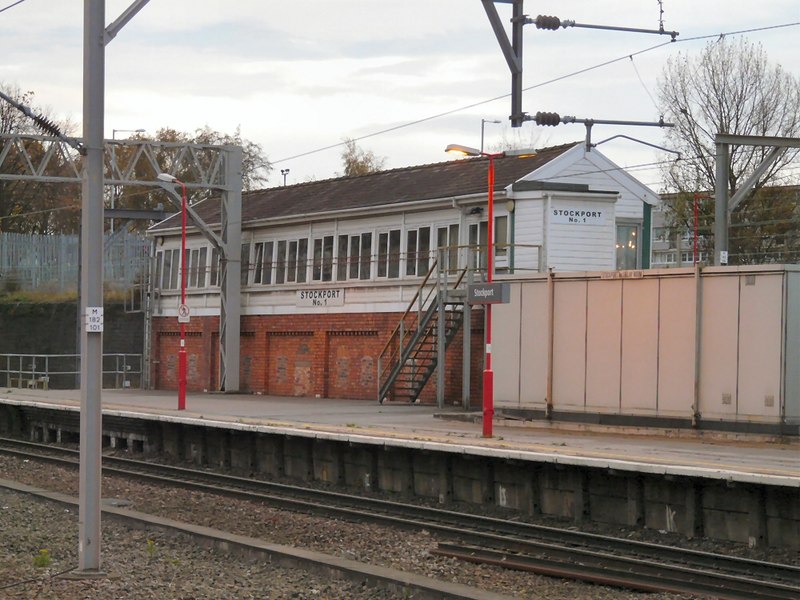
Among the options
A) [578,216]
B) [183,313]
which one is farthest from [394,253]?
[183,313]

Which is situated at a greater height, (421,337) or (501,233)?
(501,233)

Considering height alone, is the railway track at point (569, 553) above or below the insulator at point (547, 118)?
below

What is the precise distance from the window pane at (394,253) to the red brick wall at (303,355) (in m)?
1.11

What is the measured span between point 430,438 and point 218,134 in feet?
183

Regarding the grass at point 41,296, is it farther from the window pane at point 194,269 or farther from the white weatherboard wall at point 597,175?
the white weatherboard wall at point 597,175

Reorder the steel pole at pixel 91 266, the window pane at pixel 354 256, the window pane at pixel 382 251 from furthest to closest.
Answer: the window pane at pixel 354 256 < the window pane at pixel 382 251 < the steel pole at pixel 91 266

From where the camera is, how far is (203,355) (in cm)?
3866

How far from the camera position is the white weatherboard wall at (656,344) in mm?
19438

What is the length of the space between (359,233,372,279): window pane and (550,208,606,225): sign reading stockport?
638 cm

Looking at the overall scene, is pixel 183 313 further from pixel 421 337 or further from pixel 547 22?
pixel 547 22

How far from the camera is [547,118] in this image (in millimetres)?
19328

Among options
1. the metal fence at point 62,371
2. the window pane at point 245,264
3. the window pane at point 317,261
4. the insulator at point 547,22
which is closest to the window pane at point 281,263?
the window pane at point 245,264

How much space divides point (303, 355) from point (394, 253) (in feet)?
16.0

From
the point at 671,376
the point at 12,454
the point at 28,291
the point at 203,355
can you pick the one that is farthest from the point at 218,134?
the point at 671,376
